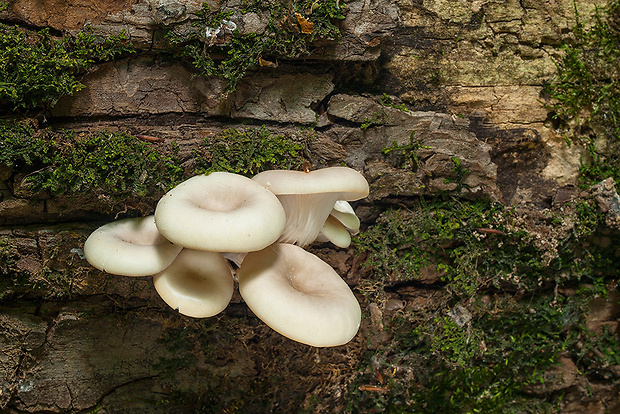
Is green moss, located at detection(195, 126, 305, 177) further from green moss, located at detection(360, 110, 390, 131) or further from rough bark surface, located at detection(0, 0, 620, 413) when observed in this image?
green moss, located at detection(360, 110, 390, 131)

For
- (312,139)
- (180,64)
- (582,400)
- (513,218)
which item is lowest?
(582,400)

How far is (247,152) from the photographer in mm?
2641

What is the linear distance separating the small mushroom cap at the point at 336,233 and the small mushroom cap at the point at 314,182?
442 millimetres

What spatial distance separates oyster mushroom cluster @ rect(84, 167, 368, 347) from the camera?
194cm

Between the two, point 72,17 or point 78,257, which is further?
A: point 78,257

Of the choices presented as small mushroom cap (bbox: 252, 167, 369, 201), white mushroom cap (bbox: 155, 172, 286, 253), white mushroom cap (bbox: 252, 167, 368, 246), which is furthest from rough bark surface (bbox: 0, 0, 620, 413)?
white mushroom cap (bbox: 155, 172, 286, 253)

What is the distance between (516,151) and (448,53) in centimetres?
87

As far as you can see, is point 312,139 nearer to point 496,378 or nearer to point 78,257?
point 78,257

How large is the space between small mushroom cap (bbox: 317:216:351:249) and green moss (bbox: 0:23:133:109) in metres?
1.58

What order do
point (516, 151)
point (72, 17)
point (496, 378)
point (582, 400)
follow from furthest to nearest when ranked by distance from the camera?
1. point (582, 400)
2. point (496, 378)
3. point (516, 151)
4. point (72, 17)

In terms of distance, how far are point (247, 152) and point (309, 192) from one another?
2.11ft

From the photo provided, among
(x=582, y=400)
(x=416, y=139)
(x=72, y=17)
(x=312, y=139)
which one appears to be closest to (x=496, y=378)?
(x=582, y=400)

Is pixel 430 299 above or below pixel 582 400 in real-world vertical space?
above

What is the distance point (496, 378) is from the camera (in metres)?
3.48
